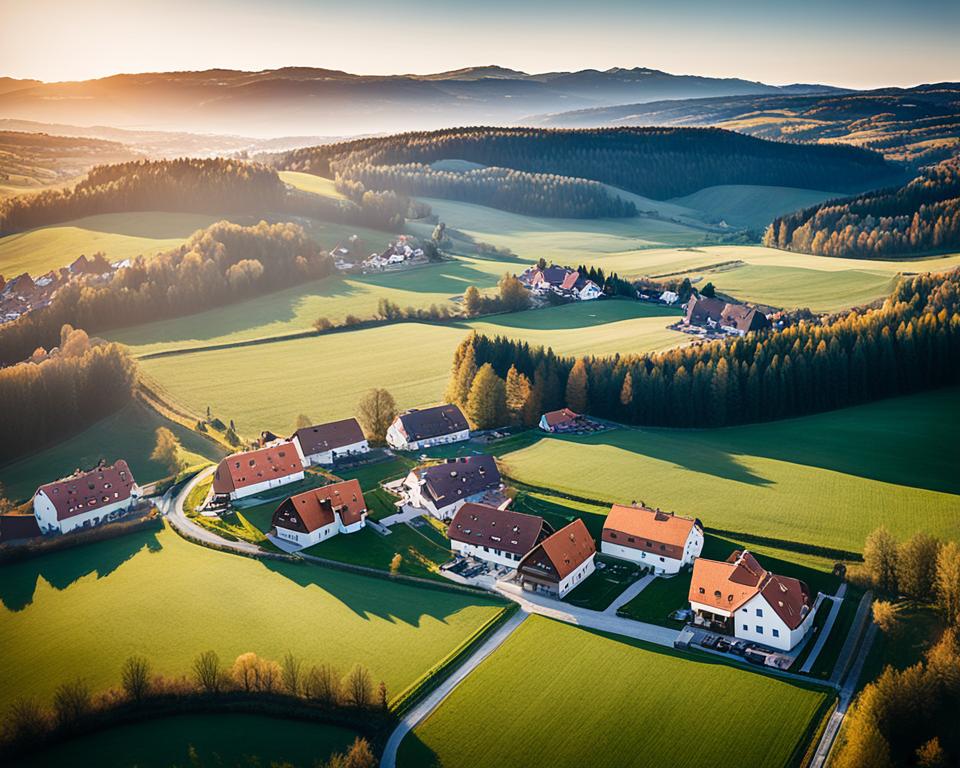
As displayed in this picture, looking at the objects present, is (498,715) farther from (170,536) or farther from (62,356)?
(62,356)

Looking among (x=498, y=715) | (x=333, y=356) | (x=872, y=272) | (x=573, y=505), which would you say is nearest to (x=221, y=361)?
(x=333, y=356)

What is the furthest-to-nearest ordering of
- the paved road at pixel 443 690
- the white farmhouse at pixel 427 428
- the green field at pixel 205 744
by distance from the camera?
1. the white farmhouse at pixel 427 428
2. the paved road at pixel 443 690
3. the green field at pixel 205 744

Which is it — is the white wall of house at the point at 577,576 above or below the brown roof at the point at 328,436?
below

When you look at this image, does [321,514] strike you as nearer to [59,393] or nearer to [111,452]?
[111,452]

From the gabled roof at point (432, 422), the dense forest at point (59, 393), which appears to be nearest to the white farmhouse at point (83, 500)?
the dense forest at point (59, 393)

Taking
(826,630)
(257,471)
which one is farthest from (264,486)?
(826,630)

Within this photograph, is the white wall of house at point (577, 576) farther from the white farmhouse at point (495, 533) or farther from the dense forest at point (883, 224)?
the dense forest at point (883, 224)
